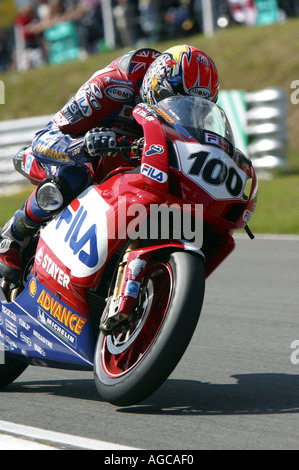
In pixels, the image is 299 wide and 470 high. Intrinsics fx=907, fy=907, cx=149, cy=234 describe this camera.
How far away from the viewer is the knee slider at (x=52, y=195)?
4168 millimetres

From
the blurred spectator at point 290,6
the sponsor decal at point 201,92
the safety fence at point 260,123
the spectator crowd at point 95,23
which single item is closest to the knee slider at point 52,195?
the sponsor decal at point 201,92

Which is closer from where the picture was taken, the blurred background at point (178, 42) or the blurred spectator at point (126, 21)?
the blurred background at point (178, 42)

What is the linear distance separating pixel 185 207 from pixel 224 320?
2433mm

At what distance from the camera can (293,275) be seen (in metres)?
7.84

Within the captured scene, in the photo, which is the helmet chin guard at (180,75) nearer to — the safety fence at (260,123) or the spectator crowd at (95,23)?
the safety fence at (260,123)

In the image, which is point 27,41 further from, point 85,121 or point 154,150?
point 154,150

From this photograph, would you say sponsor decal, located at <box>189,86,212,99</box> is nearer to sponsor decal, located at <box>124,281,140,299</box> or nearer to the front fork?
the front fork

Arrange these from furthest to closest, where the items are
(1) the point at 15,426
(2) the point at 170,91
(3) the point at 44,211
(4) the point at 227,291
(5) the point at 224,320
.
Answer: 1. (4) the point at 227,291
2. (5) the point at 224,320
3. (3) the point at 44,211
4. (2) the point at 170,91
5. (1) the point at 15,426

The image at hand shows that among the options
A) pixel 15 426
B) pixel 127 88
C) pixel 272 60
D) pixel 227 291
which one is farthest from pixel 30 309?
pixel 272 60

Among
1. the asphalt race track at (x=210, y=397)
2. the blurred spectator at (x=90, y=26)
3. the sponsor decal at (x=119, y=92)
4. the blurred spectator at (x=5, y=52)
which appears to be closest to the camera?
the asphalt race track at (x=210, y=397)

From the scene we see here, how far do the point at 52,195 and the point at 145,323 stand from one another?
2.77ft

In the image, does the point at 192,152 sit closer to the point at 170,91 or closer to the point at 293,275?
the point at 170,91

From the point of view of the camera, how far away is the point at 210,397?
4043mm

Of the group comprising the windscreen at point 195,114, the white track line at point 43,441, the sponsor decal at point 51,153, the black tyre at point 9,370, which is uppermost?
the windscreen at point 195,114
